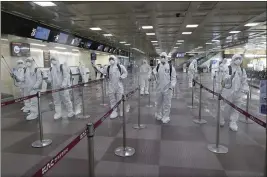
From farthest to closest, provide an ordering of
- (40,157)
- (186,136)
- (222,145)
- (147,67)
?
(147,67) < (186,136) < (222,145) < (40,157)

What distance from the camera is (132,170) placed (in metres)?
2.74

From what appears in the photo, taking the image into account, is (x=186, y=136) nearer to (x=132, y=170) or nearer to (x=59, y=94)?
(x=132, y=170)

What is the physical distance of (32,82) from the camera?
220 inches

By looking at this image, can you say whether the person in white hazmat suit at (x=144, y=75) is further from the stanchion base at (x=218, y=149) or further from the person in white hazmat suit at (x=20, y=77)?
the stanchion base at (x=218, y=149)

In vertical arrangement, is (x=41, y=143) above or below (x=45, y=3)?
below

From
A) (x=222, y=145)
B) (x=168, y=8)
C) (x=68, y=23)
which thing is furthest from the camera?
(x=68, y=23)

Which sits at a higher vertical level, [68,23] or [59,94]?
[68,23]

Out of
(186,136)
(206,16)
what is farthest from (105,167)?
(206,16)

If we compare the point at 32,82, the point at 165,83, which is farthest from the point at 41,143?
the point at 165,83

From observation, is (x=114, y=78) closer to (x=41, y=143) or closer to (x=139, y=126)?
(x=139, y=126)

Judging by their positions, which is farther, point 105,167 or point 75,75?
point 75,75

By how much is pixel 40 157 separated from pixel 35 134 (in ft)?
3.92

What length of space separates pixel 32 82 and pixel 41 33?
6.67 ft

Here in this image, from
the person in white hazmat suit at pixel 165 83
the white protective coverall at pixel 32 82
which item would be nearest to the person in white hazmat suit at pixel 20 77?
the white protective coverall at pixel 32 82
